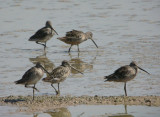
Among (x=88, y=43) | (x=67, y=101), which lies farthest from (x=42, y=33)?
(x=67, y=101)

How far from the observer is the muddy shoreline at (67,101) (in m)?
11.2

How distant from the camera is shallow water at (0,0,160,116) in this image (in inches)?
517

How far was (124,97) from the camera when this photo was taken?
457 inches

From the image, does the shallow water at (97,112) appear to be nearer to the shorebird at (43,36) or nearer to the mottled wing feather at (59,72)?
the mottled wing feather at (59,72)

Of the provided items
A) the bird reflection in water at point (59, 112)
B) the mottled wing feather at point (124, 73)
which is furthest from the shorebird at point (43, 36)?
the bird reflection in water at point (59, 112)

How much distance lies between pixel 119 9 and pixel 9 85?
13.8 m

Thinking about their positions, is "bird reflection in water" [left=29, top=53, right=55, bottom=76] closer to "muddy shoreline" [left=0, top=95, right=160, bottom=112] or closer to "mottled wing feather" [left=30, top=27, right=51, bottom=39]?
"mottled wing feather" [left=30, top=27, right=51, bottom=39]

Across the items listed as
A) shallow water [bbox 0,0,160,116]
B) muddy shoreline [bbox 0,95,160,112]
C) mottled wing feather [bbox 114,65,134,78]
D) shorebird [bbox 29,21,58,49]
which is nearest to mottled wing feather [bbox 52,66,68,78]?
shallow water [bbox 0,0,160,116]

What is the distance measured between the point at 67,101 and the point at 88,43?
8.64 meters

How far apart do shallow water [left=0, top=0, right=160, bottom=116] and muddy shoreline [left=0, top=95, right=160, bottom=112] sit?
64 cm

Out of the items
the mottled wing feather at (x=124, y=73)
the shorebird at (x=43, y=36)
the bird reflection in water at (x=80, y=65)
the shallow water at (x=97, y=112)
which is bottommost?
the shallow water at (x=97, y=112)

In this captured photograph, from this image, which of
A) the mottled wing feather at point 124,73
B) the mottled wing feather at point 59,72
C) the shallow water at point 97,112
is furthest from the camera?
the mottled wing feather at point 59,72

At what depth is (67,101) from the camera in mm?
11453

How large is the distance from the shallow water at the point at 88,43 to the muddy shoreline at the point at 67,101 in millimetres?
639
